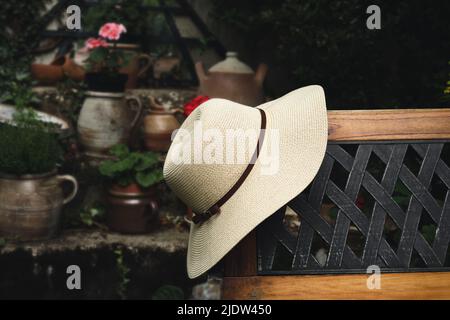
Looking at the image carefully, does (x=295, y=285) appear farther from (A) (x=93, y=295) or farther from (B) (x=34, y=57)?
(B) (x=34, y=57)

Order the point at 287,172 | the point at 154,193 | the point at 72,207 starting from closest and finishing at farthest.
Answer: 1. the point at 287,172
2. the point at 154,193
3. the point at 72,207

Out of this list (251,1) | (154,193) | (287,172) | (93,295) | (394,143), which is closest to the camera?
(287,172)

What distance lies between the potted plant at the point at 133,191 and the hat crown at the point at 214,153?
2.05 meters

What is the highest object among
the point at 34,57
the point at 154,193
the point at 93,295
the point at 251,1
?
the point at 251,1

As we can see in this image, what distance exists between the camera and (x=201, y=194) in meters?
1.57

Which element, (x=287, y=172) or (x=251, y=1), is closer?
(x=287, y=172)

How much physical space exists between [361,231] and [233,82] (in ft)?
8.64

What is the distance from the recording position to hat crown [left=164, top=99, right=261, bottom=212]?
1.53 metres

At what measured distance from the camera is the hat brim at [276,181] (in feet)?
4.74

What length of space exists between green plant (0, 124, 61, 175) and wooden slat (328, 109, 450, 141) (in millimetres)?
2265

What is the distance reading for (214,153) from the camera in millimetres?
1550

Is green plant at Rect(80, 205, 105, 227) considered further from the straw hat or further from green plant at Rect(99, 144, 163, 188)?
the straw hat

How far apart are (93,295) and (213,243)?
2198mm

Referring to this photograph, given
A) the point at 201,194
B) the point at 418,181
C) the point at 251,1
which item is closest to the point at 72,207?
the point at 251,1
